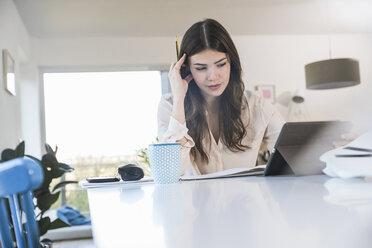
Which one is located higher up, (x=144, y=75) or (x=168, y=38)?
(x=168, y=38)

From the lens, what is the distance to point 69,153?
11.8 feet

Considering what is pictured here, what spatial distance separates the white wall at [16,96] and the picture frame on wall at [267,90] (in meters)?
2.26

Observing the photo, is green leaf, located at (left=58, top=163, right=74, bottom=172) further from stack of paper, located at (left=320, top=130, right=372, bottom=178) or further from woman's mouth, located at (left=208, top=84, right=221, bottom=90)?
stack of paper, located at (left=320, top=130, right=372, bottom=178)

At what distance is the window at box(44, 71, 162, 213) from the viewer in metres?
3.65

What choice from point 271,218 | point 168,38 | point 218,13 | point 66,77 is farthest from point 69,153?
point 271,218

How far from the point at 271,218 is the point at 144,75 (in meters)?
3.39

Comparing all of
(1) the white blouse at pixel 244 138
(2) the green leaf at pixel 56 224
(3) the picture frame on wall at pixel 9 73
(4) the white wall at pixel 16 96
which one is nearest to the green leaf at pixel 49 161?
(2) the green leaf at pixel 56 224

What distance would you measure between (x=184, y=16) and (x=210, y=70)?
4.91 feet

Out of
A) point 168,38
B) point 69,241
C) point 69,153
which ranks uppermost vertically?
point 168,38

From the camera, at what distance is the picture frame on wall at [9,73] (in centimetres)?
257

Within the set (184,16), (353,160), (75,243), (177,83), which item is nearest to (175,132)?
(177,83)

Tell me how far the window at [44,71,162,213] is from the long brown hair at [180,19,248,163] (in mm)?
2006

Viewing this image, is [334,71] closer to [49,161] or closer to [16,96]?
[49,161]

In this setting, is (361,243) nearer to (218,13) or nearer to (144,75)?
(218,13)
